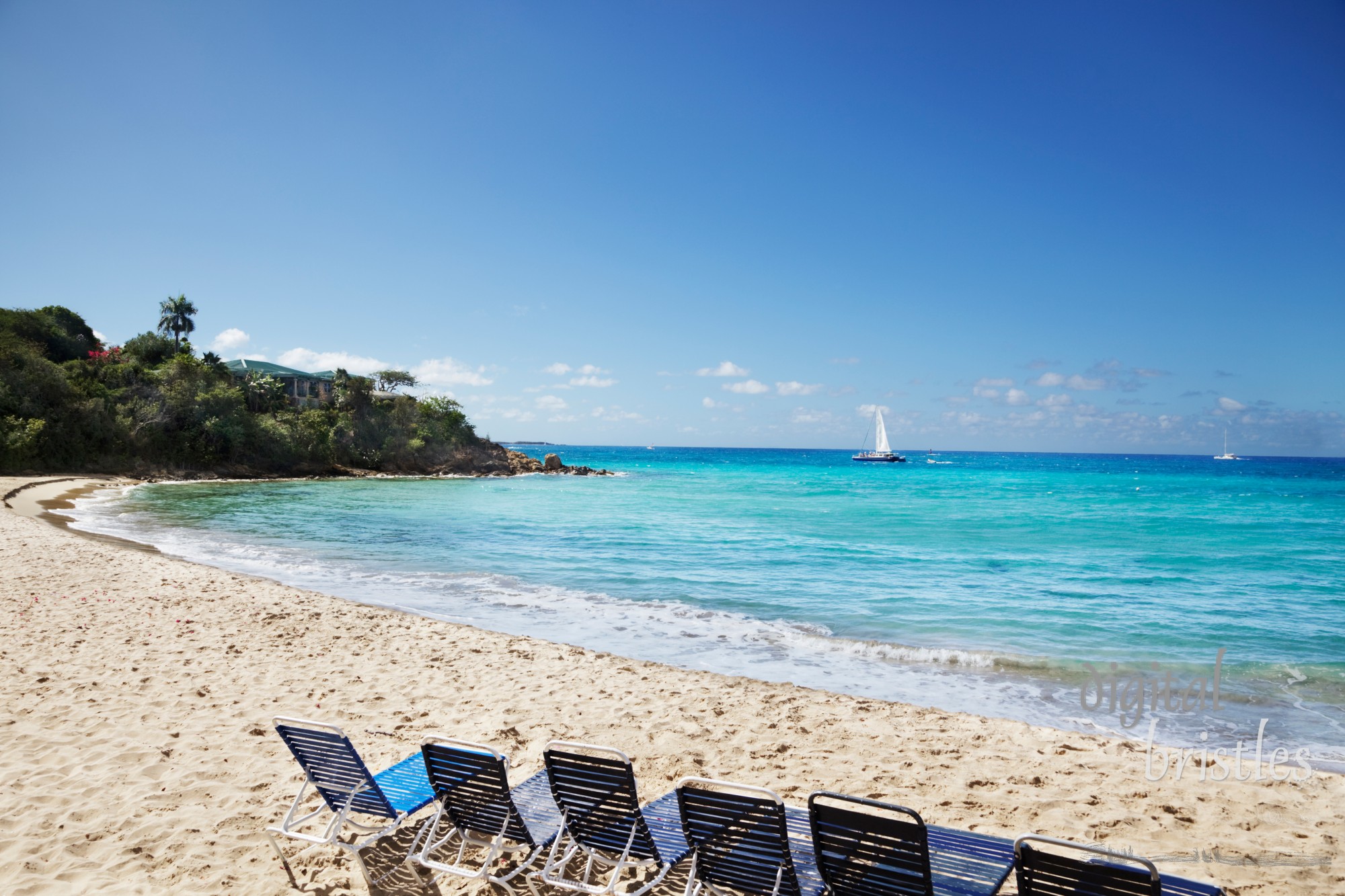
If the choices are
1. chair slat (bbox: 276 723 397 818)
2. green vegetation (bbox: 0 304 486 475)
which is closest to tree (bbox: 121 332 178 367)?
green vegetation (bbox: 0 304 486 475)

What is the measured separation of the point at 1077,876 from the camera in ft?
10.4

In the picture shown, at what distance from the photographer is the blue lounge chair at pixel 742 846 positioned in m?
3.80

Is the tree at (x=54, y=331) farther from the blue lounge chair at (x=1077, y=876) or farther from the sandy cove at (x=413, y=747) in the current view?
the blue lounge chair at (x=1077, y=876)

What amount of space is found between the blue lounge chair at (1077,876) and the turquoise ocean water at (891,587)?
18.1 feet

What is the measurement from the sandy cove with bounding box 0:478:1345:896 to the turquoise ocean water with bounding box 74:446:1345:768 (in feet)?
4.95

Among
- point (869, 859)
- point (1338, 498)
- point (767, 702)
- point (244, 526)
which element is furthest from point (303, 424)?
point (1338, 498)

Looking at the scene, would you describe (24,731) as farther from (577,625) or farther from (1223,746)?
(1223,746)

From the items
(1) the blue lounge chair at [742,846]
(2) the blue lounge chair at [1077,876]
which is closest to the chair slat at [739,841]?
(1) the blue lounge chair at [742,846]

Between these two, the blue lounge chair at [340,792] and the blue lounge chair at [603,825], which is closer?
the blue lounge chair at [603,825]

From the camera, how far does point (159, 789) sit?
5426mm

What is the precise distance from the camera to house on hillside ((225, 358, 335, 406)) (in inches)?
2638

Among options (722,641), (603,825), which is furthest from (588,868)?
(722,641)

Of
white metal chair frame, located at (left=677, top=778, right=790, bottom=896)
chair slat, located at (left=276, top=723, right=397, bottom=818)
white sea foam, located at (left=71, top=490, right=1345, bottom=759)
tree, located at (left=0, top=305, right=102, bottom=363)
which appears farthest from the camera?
tree, located at (left=0, top=305, right=102, bottom=363)

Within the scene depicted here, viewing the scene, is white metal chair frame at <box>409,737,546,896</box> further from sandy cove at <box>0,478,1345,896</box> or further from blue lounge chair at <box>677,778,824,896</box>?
blue lounge chair at <box>677,778,824,896</box>
